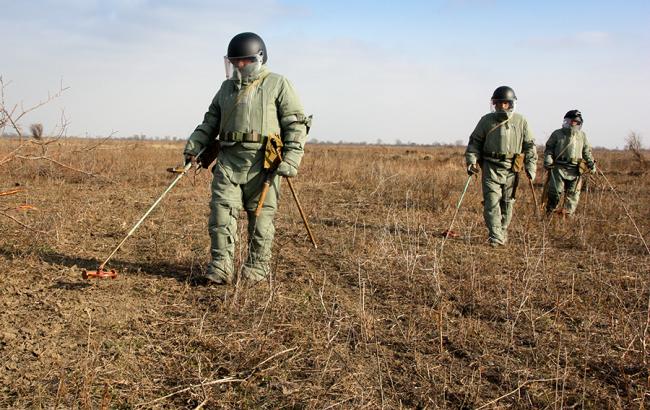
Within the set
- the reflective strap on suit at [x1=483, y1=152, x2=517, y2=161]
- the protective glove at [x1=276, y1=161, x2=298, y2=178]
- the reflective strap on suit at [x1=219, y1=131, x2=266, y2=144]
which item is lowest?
the protective glove at [x1=276, y1=161, x2=298, y2=178]

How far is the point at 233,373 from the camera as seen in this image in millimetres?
3189

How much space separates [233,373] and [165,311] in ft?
3.66

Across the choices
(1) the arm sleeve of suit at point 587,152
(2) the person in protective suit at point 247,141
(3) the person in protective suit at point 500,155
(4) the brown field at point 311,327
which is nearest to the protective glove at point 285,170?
(2) the person in protective suit at point 247,141

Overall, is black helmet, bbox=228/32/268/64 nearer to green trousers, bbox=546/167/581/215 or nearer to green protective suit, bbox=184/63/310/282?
green protective suit, bbox=184/63/310/282

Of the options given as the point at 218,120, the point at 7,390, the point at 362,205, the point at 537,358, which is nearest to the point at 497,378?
the point at 537,358

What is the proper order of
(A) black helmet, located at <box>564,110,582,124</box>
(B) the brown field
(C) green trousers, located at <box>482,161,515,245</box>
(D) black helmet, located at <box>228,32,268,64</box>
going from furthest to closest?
(A) black helmet, located at <box>564,110,582,124</box>
(C) green trousers, located at <box>482,161,515,245</box>
(D) black helmet, located at <box>228,32,268,64</box>
(B) the brown field

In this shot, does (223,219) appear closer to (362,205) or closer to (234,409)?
(234,409)

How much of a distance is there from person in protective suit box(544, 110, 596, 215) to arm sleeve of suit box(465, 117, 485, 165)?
8.66 ft

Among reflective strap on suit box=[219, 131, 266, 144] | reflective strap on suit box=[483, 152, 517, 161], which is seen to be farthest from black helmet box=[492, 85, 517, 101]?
reflective strap on suit box=[219, 131, 266, 144]

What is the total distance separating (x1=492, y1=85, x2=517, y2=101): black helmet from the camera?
7.13 meters

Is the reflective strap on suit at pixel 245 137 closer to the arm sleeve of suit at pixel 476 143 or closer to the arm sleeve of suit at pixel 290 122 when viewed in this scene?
the arm sleeve of suit at pixel 290 122

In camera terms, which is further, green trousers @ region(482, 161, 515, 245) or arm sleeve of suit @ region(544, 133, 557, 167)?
arm sleeve of suit @ region(544, 133, 557, 167)

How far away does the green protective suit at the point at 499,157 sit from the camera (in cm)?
718

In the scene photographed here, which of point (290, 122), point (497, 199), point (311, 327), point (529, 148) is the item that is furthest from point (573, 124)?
point (311, 327)
